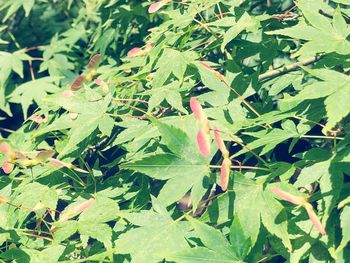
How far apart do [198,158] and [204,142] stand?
11 centimetres

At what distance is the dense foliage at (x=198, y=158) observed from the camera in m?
1.23

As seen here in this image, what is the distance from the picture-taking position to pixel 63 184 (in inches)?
63.2

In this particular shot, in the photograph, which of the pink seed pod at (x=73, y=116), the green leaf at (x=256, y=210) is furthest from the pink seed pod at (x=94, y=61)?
the green leaf at (x=256, y=210)

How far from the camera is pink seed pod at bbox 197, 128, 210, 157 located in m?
1.19

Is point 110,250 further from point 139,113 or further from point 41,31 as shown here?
point 41,31

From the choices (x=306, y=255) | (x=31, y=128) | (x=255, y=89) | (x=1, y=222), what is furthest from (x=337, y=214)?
(x=31, y=128)

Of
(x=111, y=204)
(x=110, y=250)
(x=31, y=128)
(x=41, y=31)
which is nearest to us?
(x=110, y=250)

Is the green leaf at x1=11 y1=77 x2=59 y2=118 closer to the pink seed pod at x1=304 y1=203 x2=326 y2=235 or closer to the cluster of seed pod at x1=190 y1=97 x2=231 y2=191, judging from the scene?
the cluster of seed pod at x1=190 y1=97 x2=231 y2=191

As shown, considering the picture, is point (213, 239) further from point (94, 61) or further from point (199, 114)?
point (94, 61)

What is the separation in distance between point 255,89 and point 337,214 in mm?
466

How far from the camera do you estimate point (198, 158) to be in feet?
4.26

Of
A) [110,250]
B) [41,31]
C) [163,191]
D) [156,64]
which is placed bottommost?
[41,31]

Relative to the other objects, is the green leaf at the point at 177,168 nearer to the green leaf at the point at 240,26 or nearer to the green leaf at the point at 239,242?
the green leaf at the point at 239,242

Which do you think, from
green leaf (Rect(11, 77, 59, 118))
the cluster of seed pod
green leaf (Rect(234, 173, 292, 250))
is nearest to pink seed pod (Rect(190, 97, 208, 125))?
the cluster of seed pod
